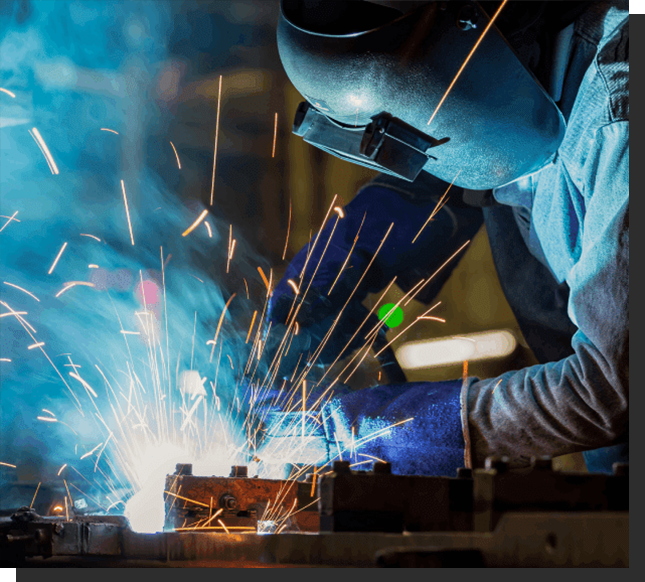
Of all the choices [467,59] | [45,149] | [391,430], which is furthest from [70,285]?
[467,59]

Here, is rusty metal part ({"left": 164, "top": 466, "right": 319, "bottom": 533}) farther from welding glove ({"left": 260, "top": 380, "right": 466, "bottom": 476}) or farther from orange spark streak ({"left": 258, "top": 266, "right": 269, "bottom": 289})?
orange spark streak ({"left": 258, "top": 266, "right": 269, "bottom": 289})

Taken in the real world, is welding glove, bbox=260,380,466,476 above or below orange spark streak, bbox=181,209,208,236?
below

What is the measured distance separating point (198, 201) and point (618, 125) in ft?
7.45

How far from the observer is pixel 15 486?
2426 mm

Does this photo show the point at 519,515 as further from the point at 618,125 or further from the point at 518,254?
the point at 518,254

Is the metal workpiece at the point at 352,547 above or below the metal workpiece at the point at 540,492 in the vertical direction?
below

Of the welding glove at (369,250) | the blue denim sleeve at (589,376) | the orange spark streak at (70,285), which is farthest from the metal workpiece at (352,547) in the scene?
the orange spark streak at (70,285)

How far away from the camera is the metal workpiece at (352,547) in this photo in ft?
2.22

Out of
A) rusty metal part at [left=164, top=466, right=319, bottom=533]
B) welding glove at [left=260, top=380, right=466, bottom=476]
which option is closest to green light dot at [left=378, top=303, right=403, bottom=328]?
welding glove at [left=260, top=380, right=466, bottom=476]

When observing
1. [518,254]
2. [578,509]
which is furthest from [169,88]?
[578,509]

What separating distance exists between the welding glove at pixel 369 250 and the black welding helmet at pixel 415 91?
898 mm

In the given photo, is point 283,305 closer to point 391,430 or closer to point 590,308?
point 391,430

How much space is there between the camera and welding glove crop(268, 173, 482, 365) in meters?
2.48

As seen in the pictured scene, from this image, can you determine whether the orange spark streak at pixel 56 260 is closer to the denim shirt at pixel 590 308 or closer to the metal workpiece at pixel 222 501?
the metal workpiece at pixel 222 501
